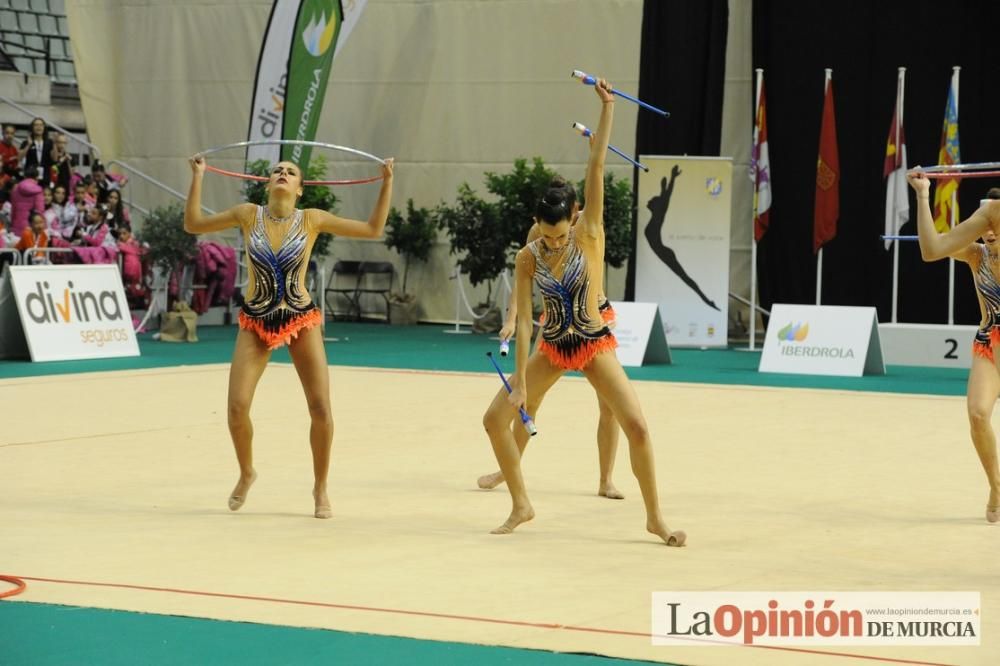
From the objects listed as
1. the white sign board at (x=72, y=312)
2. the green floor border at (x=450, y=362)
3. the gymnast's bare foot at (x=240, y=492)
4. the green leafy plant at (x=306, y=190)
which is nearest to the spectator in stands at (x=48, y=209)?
A: the green floor border at (x=450, y=362)

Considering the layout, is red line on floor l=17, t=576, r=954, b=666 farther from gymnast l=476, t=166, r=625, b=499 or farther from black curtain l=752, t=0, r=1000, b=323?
black curtain l=752, t=0, r=1000, b=323

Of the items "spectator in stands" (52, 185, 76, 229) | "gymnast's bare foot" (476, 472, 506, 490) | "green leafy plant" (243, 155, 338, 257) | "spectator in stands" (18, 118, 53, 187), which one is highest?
"spectator in stands" (18, 118, 53, 187)

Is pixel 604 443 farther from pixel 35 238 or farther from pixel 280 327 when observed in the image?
pixel 35 238

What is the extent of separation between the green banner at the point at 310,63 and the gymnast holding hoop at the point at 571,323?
14841 mm

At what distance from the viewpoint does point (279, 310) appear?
8.12 metres

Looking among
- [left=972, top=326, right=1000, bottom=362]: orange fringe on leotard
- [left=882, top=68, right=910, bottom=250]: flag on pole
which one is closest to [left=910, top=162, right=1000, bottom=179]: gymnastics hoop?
[left=972, top=326, right=1000, bottom=362]: orange fringe on leotard

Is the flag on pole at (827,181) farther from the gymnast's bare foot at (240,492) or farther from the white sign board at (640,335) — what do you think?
the gymnast's bare foot at (240,492)

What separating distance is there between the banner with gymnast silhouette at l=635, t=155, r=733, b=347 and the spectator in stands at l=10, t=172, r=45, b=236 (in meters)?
8.27

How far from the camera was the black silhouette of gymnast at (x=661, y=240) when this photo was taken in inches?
797

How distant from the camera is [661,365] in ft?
58.7

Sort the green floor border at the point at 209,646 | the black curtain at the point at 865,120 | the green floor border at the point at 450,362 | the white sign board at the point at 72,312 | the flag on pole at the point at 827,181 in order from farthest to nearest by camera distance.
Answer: the black curtain at the point at 865,120 → the flag on pole at the point at 827,181 → the white sign board at the point at 72,312 → the green floor border at the point at 450,362 → the green floor border at the point at 209,646

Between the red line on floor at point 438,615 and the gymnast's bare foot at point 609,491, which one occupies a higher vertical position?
the red line on floor at point 438,615

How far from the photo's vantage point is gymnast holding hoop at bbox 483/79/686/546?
7203 mm

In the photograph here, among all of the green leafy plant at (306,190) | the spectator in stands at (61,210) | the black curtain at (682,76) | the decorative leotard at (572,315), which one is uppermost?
the black curtain at (682,76)
